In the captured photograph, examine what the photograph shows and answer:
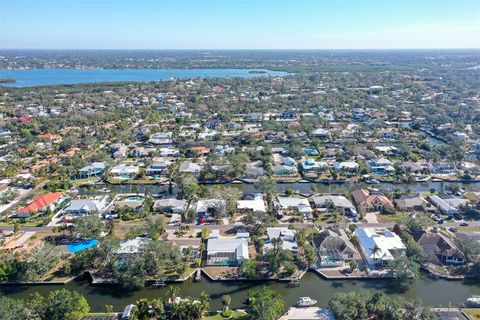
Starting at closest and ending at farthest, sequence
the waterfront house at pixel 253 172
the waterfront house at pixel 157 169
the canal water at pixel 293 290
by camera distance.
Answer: the canal water at pixel 293 290 < the waterfront house at pixel 253 172 < the waterfront house at pixel 157 169

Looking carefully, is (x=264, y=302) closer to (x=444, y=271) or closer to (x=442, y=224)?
(x=444, y=271)

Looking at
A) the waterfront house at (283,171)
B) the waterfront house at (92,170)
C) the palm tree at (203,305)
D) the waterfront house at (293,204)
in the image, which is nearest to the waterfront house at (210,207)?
the waterfront house at (293,204)

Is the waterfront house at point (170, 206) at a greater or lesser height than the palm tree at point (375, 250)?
lesser

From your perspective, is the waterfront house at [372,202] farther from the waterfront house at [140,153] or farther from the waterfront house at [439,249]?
the waterfront house at [140,153]

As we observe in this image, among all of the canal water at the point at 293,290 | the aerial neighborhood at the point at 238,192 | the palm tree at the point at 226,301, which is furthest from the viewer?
the aerial neighborhood at the point at 238,192

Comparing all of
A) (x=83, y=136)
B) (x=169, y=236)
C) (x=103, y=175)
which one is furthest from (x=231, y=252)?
(x=83, y=136)

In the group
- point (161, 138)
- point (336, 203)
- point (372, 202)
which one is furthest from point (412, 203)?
point (161, 138)

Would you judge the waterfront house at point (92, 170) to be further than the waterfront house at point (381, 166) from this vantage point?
No

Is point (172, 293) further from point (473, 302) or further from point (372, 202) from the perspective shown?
point (372, 202)
